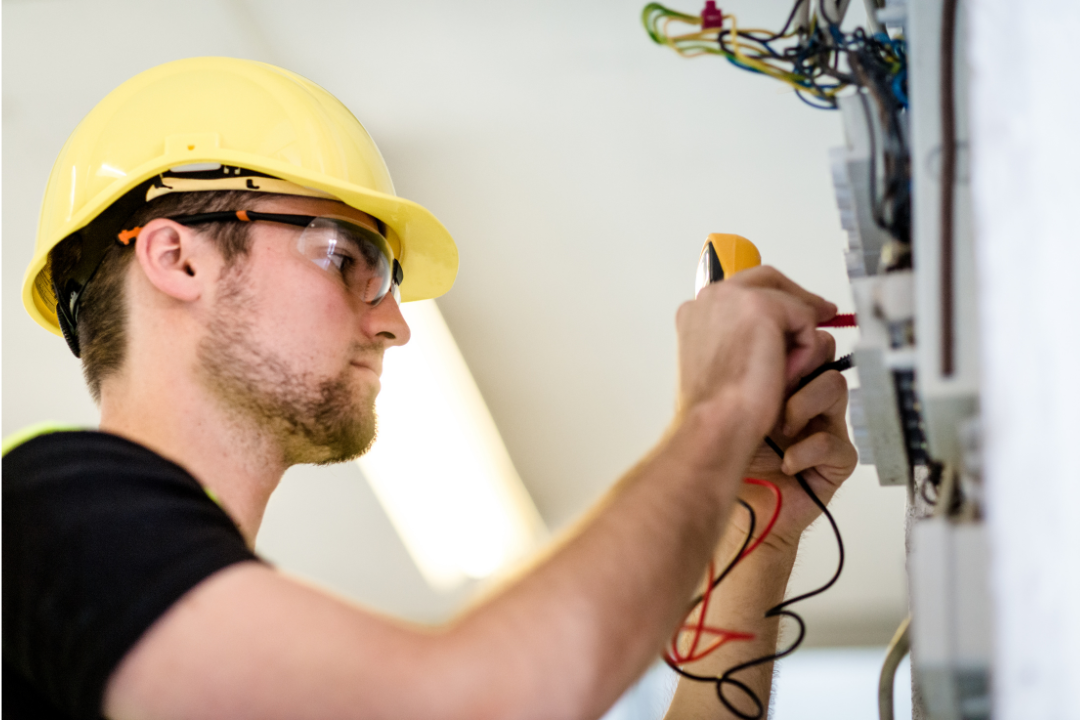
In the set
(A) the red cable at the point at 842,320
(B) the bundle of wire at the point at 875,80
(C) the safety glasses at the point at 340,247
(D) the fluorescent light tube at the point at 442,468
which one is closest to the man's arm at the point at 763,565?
(A) the red cable at the point at 842,320

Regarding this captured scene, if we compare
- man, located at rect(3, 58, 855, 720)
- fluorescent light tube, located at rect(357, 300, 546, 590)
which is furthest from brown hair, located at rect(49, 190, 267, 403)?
fluorescent light tube, located at rect(357, 300, 546, 590)

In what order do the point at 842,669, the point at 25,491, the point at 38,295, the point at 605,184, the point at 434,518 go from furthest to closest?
the point at 842,669 < the point at 434,518 < the point at 605,184 < the point at 38,295 < the point at 25,491

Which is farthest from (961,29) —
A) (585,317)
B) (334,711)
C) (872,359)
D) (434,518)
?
(434,518)

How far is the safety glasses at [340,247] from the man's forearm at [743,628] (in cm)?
74

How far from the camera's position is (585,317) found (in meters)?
2.87

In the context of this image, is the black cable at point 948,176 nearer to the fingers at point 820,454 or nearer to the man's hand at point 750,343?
the man's hand at point 750,343

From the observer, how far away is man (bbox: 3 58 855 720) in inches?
25.7

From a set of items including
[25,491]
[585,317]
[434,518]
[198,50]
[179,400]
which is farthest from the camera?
[434,518]

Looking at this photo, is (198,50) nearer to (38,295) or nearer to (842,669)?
(38,295)

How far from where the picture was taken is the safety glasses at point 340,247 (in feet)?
4.26

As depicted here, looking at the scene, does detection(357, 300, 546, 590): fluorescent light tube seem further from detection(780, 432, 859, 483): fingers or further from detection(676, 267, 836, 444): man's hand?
detection(676, 267, 836, 444): man's hand

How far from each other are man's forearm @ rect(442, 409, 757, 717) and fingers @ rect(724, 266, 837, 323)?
0.83 feet

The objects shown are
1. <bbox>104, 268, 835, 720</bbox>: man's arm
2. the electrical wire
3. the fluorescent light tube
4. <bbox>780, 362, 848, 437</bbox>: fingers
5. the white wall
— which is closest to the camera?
the white wall

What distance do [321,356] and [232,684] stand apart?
65cm
